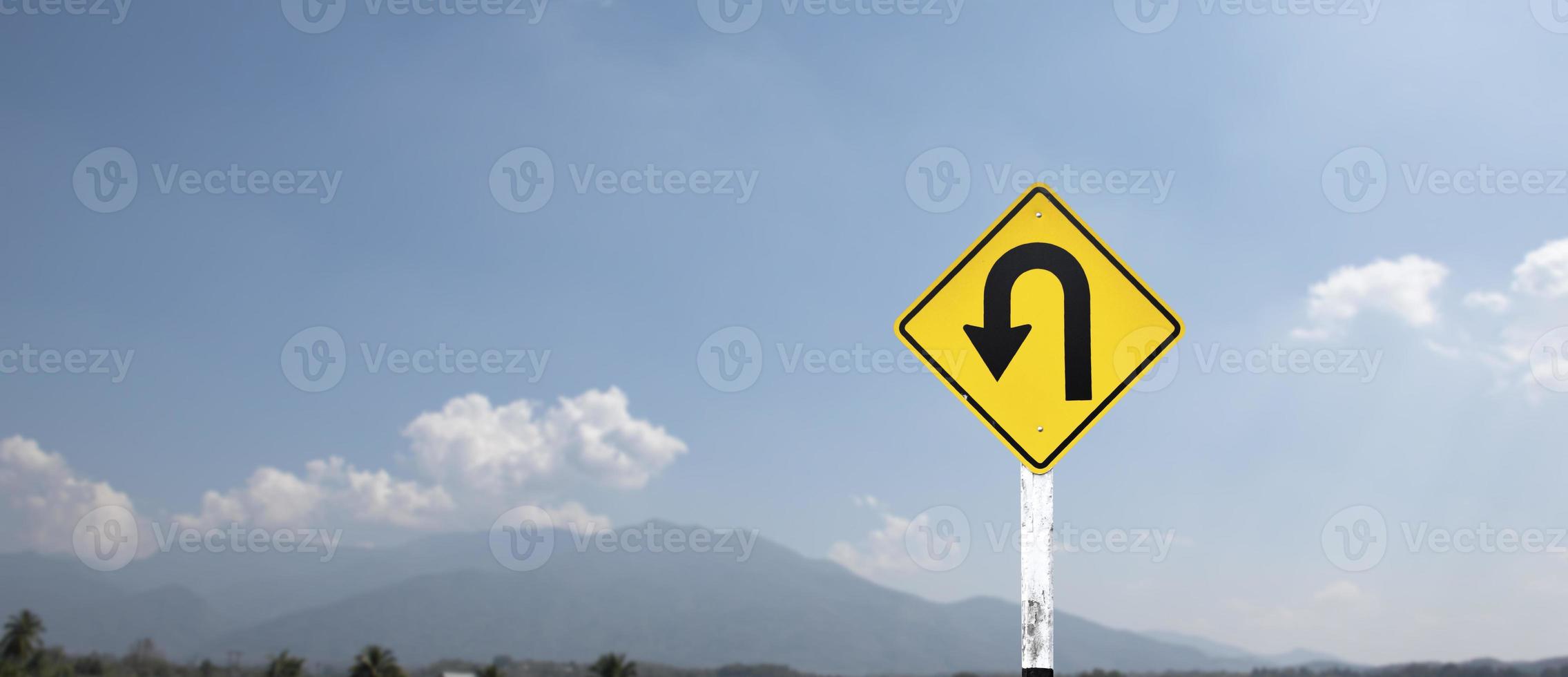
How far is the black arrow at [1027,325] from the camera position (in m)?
5.30

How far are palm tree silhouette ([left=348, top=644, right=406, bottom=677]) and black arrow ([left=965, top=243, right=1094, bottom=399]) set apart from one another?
124568 mm

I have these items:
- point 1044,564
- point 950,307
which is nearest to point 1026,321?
point 950,307

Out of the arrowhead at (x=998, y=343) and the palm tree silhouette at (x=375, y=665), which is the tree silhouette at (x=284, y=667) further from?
the arrowhead at (x=998, y=343)

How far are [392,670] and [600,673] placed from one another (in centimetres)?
2440

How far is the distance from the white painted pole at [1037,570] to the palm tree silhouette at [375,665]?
409 feet

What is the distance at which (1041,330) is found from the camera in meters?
5.34

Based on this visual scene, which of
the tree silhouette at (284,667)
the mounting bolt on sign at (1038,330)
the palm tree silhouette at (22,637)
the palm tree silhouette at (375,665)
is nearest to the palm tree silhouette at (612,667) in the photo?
the palm tree silhouette at (375,665)

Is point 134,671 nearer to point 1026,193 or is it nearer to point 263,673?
point 263,673

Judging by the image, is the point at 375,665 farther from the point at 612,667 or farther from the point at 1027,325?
the point at 1027,325

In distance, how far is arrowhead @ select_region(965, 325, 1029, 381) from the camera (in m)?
5.36

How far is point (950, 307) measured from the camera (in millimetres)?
5500

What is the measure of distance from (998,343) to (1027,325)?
179mm

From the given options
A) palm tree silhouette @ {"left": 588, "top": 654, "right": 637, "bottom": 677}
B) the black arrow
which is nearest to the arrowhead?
the black arrow

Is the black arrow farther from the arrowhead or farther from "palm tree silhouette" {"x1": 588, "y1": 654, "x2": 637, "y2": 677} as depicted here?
"palm tree silhouette" {"x1": 588, "y1": 654, "x2": 637, "y2": 677}
